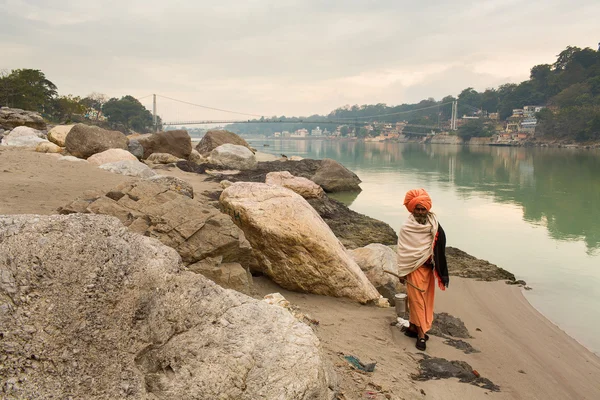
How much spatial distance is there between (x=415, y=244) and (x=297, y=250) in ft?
3.92

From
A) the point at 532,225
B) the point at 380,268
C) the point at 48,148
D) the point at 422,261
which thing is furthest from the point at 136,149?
the point at 422,261

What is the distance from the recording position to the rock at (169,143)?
17.6 meters

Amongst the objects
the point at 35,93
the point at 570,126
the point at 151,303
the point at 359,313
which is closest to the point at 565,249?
the point at 359,313

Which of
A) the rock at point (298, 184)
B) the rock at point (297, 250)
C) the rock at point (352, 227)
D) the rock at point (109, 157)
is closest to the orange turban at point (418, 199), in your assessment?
the rock at point (297, 250)

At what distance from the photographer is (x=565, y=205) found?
15.6m

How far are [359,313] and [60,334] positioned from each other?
328cm

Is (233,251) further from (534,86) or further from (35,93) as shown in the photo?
(534,86)

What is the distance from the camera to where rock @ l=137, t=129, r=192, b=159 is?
57.8 ft

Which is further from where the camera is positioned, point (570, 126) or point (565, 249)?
point (570, 126)

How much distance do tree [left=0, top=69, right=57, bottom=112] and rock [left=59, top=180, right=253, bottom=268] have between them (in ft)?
111

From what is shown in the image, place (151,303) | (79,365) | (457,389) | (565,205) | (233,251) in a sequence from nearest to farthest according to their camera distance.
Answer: (79,365) < (151,303) < (457,389) < (233,251) < (565,205)

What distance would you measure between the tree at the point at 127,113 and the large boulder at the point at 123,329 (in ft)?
230

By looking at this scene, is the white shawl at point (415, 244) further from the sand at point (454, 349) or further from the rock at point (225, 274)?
the rock at point (225, 274)

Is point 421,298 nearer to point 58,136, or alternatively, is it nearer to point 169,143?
point 58,136
